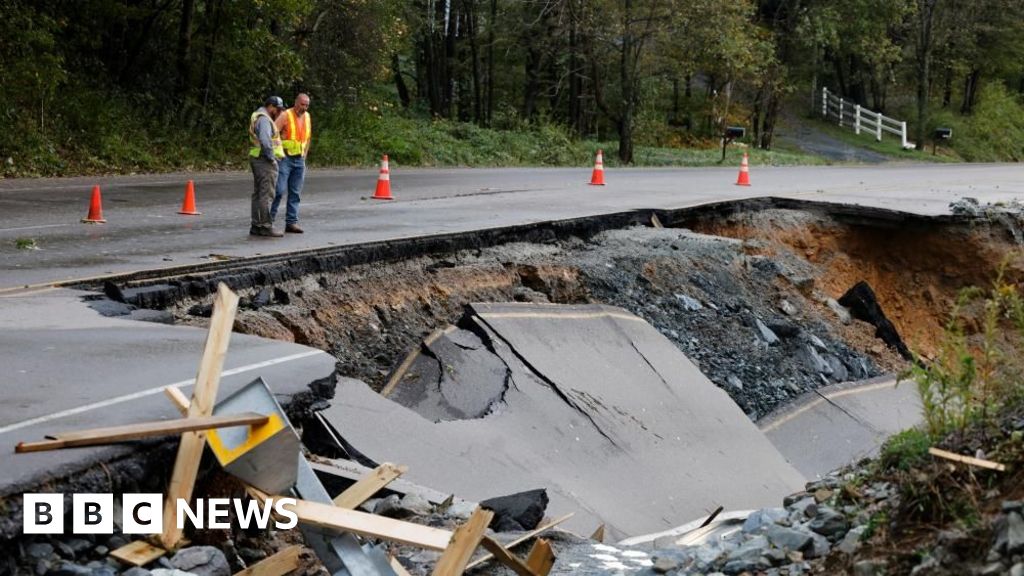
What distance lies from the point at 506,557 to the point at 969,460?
2.18m

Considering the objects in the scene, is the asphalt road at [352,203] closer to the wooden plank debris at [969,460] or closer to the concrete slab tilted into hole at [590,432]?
the concrete slab tilted into hole at [590,432]

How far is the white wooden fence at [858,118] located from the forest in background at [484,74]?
3.09 ft

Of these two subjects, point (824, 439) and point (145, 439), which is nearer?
point (145, 439)

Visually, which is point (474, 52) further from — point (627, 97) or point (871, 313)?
point (871, 313)

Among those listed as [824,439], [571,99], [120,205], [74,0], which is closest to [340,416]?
[824,439]

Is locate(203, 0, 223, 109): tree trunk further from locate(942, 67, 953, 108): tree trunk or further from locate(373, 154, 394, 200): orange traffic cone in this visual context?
locate(942, 67, 953, 108): tree trunk

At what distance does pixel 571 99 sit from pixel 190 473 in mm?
37983

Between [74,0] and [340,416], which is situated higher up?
[74,0]

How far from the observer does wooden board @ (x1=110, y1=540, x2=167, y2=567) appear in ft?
17.0

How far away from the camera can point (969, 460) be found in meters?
5.05

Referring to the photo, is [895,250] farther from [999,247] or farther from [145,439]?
[145,439]

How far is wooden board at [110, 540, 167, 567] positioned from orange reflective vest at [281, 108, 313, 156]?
355 inches

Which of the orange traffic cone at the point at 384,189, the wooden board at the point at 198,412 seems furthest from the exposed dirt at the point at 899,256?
the wooden board at the point at 198,412

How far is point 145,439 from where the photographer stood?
18.9 ft
